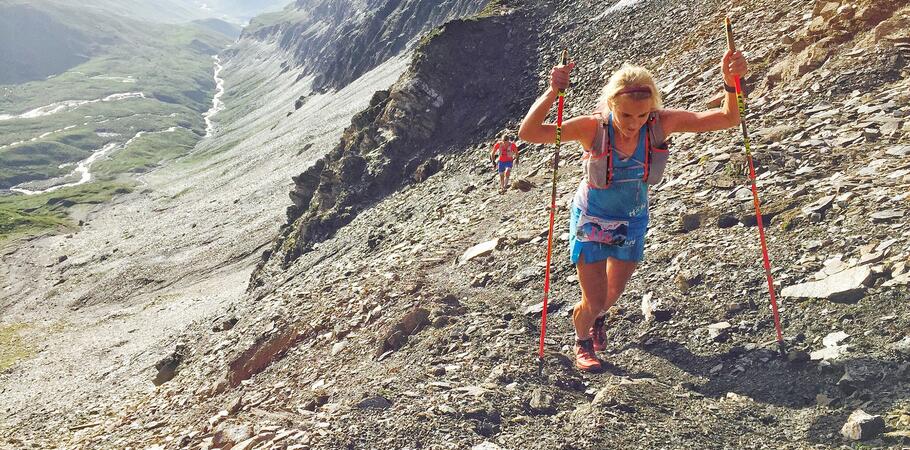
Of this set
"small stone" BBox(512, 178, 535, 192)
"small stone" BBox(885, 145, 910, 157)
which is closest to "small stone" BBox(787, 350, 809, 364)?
"small stone" BBox(885, 145, 910, 157)

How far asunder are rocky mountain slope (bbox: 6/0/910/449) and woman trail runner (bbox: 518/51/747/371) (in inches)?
65.4

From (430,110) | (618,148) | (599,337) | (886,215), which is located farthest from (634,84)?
(430,110)

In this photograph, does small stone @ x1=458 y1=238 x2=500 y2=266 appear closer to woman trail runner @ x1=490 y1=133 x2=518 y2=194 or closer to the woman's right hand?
woman trail runner @ x1=490 y1=133 x2=518 y2=194

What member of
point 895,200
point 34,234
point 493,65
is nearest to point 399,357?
point 895,200

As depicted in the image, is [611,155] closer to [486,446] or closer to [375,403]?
[486,446]

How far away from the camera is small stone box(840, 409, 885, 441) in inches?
196

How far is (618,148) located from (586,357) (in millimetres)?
2853

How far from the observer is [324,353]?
1160 cm

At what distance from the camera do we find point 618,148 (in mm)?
6039

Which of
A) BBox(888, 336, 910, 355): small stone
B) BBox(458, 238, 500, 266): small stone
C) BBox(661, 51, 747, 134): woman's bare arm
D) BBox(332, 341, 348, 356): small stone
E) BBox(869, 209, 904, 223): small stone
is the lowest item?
BBox(332, 341, 348, 356): small stone

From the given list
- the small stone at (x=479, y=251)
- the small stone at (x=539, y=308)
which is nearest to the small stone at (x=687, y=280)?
the small stone at (x=539, y=308)

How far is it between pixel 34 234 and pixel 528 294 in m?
118

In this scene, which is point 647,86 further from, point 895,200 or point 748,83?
point 748,83

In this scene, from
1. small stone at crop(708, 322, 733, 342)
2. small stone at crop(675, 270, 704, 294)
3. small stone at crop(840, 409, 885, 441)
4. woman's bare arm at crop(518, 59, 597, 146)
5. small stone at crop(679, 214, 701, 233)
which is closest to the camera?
small stone at crop(840, 409, 885, 441)
